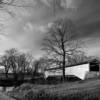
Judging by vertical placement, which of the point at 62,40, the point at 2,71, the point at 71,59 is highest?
the point at 62,40

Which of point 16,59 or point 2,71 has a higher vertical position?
point 16,59

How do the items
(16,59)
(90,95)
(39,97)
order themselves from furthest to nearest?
(16,59) → (39,97) → (90,95)

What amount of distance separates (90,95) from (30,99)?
5553 mm

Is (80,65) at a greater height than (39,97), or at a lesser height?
greater

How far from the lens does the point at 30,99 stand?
1195 cm

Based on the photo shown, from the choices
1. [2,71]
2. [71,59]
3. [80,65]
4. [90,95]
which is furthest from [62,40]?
[2,71]

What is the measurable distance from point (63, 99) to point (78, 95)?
43.3 inches

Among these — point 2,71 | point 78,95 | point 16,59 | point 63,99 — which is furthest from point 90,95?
point 2,71

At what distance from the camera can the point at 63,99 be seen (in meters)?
9.57

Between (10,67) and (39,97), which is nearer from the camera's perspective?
(39,97)

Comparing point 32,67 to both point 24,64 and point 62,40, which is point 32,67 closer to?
point 24,64

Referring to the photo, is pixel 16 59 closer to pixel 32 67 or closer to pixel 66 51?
pixel 32 67

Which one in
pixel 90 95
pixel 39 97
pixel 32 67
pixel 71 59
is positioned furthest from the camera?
pixel 32 67

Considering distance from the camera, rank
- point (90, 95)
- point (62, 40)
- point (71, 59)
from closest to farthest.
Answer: point (90, 95), point (71, 59), point (62, 40)
